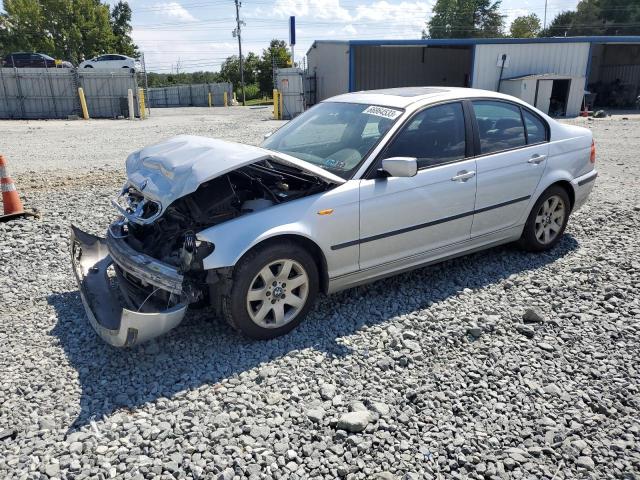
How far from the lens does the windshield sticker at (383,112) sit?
14.2 ft

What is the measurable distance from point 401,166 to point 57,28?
64529mm

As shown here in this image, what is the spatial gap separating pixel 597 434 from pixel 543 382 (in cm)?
50

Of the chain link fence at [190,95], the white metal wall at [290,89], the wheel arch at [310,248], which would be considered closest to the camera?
the wheel arch at [310,248]

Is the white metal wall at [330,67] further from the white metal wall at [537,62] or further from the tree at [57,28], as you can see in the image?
the tree at [57,28]

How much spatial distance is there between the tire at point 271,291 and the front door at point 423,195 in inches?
21.7

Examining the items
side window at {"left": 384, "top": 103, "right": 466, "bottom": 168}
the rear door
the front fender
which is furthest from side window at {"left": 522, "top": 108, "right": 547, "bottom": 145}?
the front fender

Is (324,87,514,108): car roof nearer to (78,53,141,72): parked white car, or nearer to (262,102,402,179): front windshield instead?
(262,102,402,179): front windshield

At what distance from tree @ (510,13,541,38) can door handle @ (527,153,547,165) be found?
9017 centimetres

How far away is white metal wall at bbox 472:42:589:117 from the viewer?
25281 millimetres

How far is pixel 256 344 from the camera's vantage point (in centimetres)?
374

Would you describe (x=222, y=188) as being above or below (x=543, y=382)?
above

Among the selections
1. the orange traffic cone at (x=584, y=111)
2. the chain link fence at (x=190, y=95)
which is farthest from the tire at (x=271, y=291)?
the chain link fence at (x=190, y=95)

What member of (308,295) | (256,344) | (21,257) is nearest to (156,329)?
(256,344)

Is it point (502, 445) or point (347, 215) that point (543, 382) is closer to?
point (502, 445)
